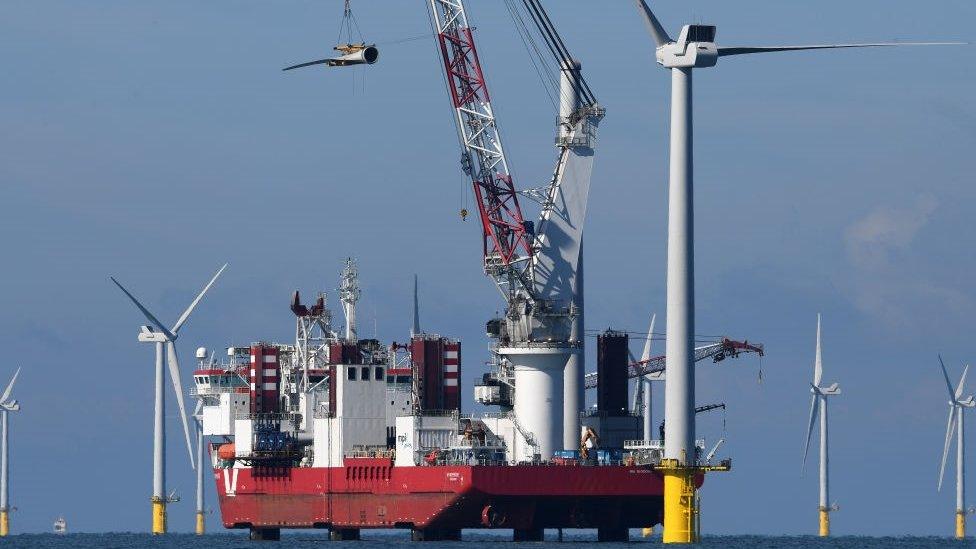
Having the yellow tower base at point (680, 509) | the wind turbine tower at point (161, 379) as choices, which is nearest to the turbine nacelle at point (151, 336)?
the wind turbine tower at point (161, 379)

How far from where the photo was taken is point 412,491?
508ft

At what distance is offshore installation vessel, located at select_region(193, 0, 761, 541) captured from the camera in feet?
492

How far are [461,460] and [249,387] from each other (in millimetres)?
29617

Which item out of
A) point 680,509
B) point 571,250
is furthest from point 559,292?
point 680,509

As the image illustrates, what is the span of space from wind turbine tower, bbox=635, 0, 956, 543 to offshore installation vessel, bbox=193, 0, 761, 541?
13.9 meters

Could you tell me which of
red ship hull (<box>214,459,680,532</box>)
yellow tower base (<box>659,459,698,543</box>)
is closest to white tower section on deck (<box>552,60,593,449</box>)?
red ship hull (<box>214,459,680,532</box>)

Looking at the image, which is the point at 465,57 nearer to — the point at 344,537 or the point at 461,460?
the point at 461,460

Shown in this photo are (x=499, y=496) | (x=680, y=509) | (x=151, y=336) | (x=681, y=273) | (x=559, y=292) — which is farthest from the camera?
(x=151, y=336)

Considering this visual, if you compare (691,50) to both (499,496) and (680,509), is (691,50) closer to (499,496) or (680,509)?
(680,509)

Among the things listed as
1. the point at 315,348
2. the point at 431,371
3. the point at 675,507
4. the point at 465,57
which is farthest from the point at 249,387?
the point at 675,507

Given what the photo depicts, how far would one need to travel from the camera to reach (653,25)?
434 ft

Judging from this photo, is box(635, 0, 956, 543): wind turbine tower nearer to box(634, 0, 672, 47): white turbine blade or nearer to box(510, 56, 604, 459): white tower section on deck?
box(634, 0, 672, 47): white turbine blade

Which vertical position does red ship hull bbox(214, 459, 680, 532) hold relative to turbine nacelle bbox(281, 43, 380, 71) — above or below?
below

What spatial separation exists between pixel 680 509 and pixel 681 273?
49.2ft
